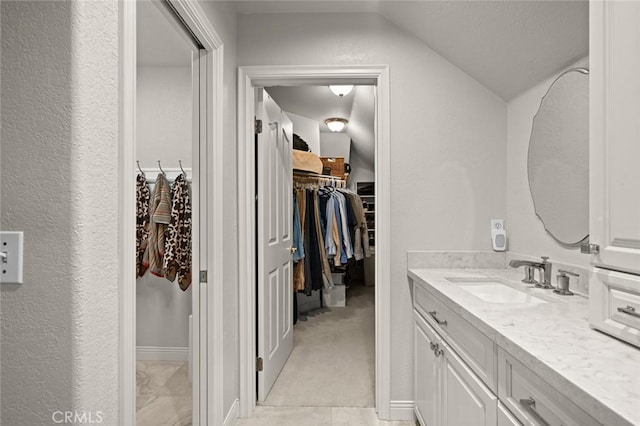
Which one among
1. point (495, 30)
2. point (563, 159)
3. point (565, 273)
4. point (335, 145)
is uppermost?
point (335, 145)

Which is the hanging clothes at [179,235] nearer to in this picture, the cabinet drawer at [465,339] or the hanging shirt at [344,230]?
the cabinet drawer at [465,339]

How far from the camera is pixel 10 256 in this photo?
840 mm

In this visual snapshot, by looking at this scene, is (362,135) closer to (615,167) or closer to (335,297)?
(335,297)

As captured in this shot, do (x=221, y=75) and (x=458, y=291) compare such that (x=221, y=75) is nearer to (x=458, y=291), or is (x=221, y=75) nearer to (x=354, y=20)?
(x=354, y=20)

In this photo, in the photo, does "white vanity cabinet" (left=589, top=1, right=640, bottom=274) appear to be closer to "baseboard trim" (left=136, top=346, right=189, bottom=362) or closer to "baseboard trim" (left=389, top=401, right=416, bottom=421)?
"baseboard trim" (left=389, top=401, right=416, bottom=421)

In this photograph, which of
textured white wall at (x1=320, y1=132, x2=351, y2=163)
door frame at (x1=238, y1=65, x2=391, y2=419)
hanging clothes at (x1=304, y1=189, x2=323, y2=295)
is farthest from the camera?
textured white wall at (x1=320, y1=132, x2=351, y2=163)

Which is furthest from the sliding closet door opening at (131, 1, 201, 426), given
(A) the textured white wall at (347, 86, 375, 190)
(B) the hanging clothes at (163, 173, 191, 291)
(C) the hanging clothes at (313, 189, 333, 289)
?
(A) the textured white wall at (347, 86, 375, 190)

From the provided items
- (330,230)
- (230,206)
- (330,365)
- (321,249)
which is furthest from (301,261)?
(230,206)

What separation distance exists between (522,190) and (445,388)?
1.17m

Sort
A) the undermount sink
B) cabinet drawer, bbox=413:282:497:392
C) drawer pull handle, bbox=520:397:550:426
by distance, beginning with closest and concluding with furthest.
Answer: drawer pull handle, bbox=520:397:550:426, cabinet drawer, bbox=413:282:497:392, the undermount sink

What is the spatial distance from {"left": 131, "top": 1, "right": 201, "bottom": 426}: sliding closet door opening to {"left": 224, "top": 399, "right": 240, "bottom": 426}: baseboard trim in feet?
0.79

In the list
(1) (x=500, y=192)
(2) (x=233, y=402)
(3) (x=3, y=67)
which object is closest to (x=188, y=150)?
(2) (x=233, y=402)

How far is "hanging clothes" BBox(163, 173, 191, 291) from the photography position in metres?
2.43

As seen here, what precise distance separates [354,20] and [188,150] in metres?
1.43
